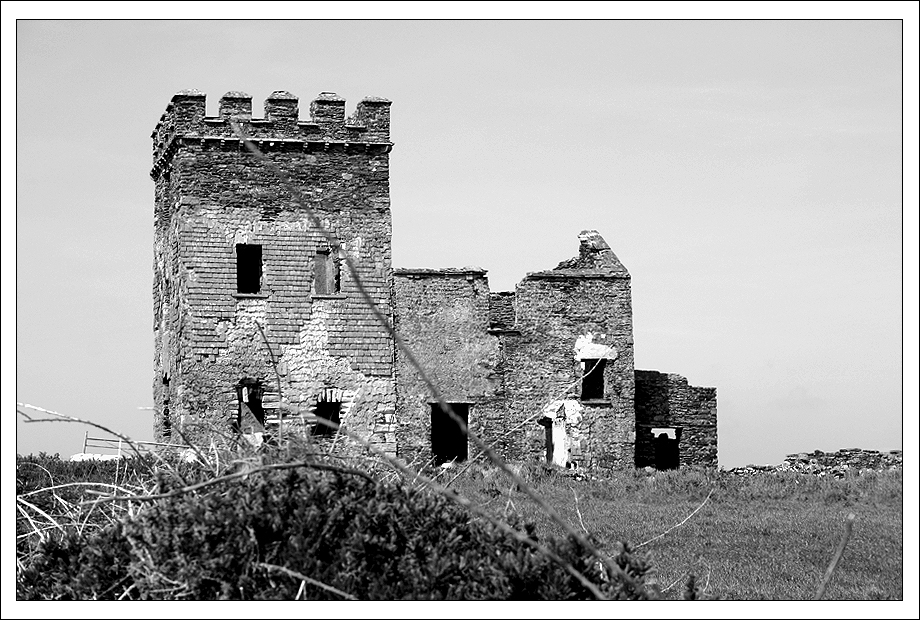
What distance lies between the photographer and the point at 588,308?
24703 millimetres

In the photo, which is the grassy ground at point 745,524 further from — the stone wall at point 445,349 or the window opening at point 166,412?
the window opening at point 166,412

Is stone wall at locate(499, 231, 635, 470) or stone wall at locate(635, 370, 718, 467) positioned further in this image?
stone wall at locate(635, 370, 718, 467)

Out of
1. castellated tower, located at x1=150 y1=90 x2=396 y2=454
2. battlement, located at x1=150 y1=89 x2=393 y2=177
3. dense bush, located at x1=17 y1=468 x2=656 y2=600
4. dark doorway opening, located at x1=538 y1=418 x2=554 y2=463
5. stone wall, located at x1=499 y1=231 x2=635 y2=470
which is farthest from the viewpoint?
dark doorway opening, located at x1=538 y1=418 x2=554 y2=463

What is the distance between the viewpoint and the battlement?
2334 centimetres

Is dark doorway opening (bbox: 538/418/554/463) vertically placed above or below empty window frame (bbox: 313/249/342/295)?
below

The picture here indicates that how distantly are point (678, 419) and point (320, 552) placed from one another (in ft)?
69.8

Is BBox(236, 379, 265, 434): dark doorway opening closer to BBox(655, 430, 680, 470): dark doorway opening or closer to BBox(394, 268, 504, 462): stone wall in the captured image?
BBox(394, 268, 504, 462): stone wall

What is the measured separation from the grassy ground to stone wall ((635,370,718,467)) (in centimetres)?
259

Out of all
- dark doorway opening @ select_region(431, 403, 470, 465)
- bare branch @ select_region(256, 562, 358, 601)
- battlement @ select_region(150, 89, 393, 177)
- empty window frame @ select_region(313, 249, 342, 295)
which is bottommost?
bare branch @ select_region(256, 562, 358, 601)

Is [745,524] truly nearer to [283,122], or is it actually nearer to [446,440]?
[446,440]

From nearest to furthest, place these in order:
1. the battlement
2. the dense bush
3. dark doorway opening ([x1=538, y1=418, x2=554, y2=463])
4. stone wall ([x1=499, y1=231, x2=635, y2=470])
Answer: the dense bush, the battlement, stone wall ([x1=499, y1=231, x2=635, y2=470]), dark doorway opening ([x1=538, y1=418, x2=554, y2=463])

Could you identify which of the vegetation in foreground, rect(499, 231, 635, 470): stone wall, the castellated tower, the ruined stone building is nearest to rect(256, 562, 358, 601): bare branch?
the vegetation in foreground

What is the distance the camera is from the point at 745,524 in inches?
600

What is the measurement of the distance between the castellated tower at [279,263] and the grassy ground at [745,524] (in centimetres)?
368
